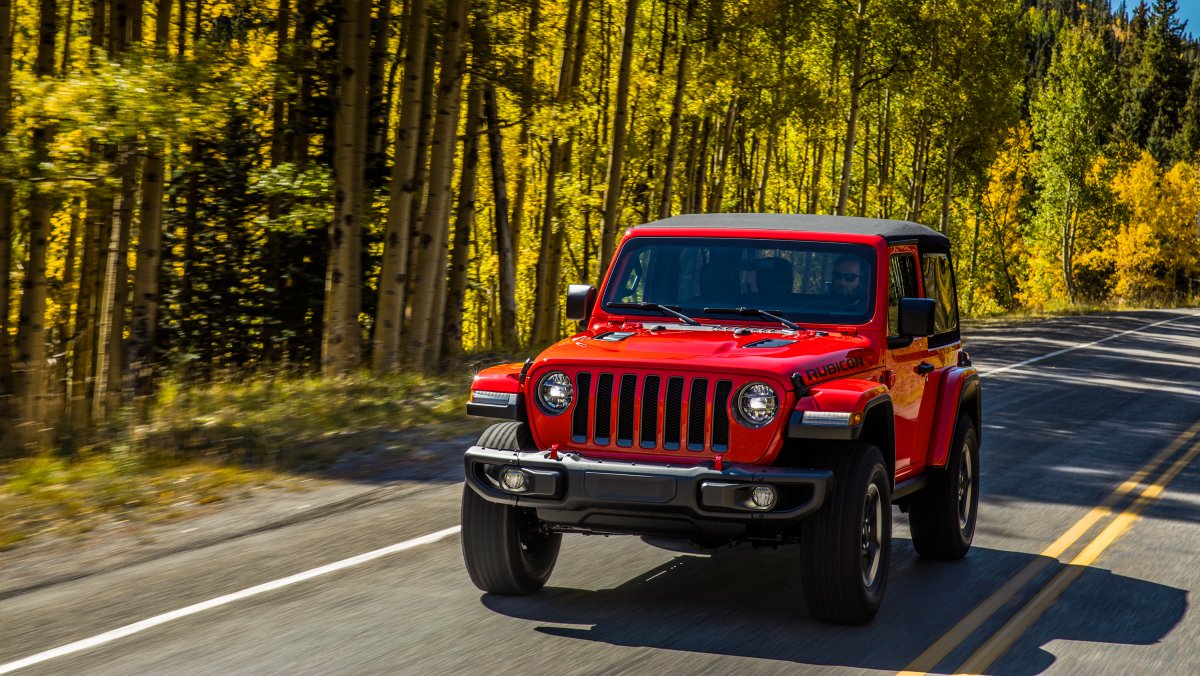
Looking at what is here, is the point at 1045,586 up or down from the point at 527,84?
down

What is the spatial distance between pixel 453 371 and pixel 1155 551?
37.0 ft

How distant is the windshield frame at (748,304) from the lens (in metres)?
7.05

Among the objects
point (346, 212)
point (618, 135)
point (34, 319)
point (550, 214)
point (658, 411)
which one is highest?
point (618, 135)

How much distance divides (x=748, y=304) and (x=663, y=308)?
19.2 inches

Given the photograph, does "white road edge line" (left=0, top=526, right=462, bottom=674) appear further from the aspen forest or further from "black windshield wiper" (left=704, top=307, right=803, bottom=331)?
the aspen forest

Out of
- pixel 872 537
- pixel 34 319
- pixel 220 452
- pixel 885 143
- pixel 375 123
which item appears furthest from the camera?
pixel 885 143

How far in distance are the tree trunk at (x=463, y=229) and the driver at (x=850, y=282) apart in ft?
45.2

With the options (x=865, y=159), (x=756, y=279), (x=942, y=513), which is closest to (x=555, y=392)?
(x=756, y=279)

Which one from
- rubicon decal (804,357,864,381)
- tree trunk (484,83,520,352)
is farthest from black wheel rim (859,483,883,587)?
tree trunk (484,83,520,352)

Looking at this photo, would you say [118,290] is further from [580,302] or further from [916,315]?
[916,315]

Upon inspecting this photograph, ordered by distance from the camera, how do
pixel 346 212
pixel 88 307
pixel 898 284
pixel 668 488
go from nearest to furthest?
1. pixel 668 488
2. pixel 898 284
3. pixel 346 212
4. pixel 88 307

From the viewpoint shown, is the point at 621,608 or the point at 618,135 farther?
the point at 618,135

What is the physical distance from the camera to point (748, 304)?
7.16 meters

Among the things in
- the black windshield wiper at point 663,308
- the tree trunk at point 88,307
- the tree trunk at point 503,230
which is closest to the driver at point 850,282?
the black windshield wiper at point 663,308
